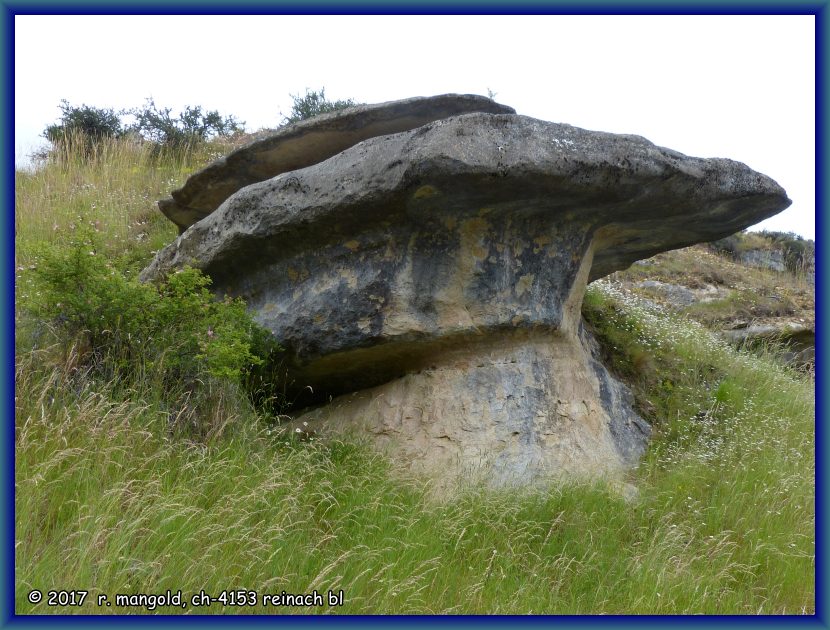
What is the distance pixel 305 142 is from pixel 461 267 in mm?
2085

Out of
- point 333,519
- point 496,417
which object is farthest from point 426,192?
point 333,519

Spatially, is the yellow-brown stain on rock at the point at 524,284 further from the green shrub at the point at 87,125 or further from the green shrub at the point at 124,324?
the green shrub at the point at 87,125

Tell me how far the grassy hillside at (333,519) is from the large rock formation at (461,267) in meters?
0.54

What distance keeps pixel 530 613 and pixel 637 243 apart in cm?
391

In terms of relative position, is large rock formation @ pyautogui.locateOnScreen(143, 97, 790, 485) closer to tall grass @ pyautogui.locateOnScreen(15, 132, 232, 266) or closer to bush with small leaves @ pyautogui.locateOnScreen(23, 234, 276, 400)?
bush with small leaves @ pyautogui.locateOnScreen(23, 234, 276, 400)

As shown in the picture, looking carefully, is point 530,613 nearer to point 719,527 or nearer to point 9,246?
point 719,527

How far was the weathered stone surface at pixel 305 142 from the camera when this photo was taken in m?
5.80

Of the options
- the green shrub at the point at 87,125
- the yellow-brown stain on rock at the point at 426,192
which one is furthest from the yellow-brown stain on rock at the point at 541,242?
the green shrub at the point at 87,125

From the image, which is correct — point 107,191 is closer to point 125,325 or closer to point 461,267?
point 125,325

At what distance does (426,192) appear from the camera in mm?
4762

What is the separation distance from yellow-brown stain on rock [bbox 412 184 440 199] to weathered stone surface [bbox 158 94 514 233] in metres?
1.32

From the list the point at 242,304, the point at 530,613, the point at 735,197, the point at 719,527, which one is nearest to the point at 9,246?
the point at 242,304

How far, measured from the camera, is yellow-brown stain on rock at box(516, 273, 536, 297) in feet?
17.9

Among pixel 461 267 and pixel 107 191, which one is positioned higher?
pixel 107 191
